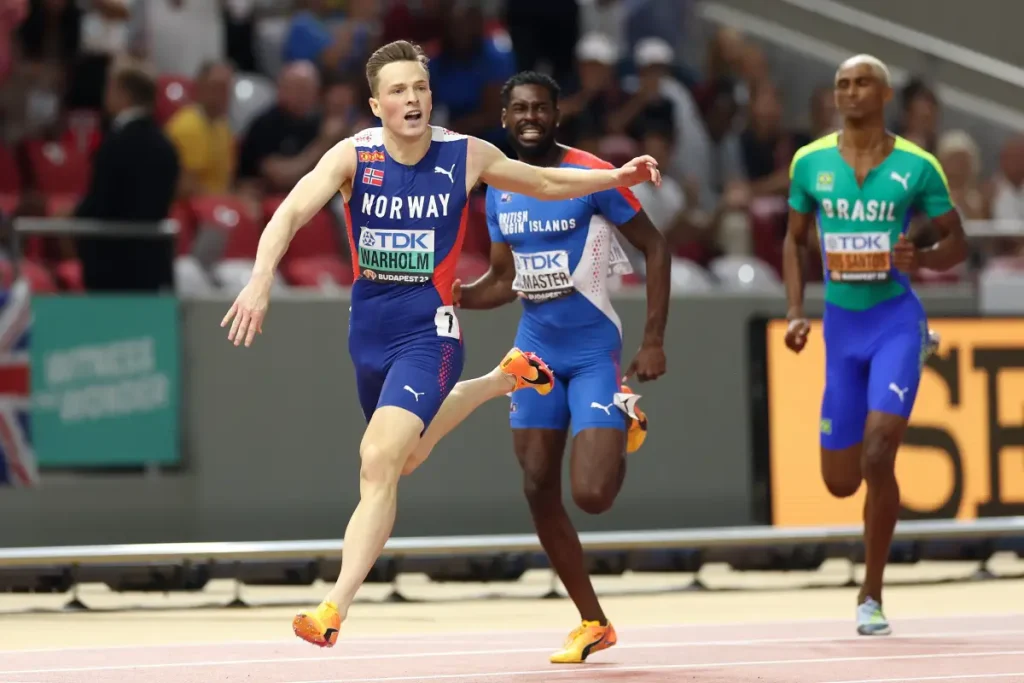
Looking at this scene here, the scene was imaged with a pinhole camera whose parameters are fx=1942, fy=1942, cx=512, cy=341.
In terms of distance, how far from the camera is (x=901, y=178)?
10062 millimetres

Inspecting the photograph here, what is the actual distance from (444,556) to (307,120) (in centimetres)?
423

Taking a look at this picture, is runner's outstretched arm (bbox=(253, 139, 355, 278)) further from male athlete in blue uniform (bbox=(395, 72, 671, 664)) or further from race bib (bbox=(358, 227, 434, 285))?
male athlete in blue uniform (bbox=(395, 72, 671, 664))

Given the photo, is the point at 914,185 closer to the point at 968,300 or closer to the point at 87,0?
the point at 968,300

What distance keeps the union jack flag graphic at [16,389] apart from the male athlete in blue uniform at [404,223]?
205 inches

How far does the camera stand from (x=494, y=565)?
1328 cm

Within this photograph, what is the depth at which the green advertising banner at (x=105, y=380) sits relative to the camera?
12.7 m

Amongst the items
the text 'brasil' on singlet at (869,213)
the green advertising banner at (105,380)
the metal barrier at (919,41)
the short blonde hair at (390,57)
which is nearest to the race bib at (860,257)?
the text 'brasil' on singlet at (869,213)

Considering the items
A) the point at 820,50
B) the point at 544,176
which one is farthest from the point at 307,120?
the point at 544,176

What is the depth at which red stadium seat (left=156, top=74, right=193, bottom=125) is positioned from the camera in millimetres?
16078

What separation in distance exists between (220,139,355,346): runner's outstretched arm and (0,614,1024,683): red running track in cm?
158

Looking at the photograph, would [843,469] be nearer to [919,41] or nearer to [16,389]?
[16,389]

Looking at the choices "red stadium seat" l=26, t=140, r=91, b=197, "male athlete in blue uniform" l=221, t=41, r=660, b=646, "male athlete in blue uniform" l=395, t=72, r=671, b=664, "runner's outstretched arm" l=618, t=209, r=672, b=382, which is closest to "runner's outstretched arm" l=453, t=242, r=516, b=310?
"male athlete in blue uniform" l=395, t=72, r=671, b=664

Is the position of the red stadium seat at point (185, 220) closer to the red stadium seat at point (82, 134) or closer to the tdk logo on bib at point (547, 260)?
the red stadium seat at point (82, 134)

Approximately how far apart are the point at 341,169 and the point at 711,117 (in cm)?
1124
